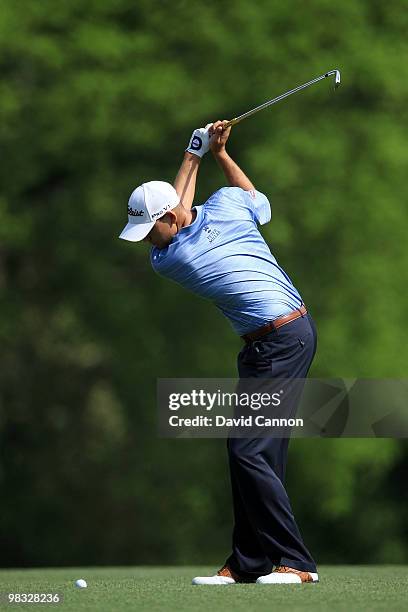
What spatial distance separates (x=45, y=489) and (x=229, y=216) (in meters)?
12.2

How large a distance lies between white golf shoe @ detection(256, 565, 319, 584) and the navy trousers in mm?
25

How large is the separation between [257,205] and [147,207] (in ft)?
2.19

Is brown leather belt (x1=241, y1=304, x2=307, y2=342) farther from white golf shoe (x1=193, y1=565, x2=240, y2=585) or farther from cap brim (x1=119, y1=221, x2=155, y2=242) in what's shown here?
white golf shoe (x1=193, y1=565, x2=240, y2=585)

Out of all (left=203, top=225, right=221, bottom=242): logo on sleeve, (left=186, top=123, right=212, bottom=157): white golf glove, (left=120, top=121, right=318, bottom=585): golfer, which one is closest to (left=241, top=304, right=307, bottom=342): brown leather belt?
(left=120, top=121, right=318, bottom=585): golfer

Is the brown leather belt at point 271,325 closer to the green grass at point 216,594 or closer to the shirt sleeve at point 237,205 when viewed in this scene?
the shirt sleeve at point 237,205

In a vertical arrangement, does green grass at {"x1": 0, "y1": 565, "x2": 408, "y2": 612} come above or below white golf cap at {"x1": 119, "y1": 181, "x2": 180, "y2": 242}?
below

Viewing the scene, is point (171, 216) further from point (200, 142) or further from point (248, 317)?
point (200, 142)

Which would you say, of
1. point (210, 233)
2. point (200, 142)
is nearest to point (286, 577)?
point (210, 233)

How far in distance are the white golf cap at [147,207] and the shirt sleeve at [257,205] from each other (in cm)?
45

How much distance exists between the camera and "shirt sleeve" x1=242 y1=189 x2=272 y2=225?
22.9 feet

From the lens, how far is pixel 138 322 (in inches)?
634

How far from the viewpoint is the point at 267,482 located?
21.4 ft

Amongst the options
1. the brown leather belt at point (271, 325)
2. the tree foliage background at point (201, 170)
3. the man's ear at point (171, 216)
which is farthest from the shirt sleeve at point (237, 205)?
the tree foliage background at point (201, 170)

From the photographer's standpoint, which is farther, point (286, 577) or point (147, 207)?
point (147, 207)
